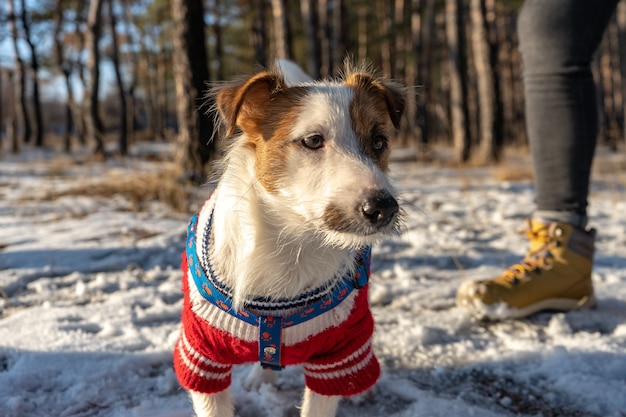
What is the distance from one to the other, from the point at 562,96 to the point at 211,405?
2164 millimetres

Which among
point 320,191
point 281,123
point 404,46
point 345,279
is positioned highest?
point 404,46

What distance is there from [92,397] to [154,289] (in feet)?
3.45

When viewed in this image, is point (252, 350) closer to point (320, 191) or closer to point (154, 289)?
point (320, 191)

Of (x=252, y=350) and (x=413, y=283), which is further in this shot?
(x=413, y=283)

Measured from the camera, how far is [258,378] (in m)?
1.87

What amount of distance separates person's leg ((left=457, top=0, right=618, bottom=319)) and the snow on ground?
0.13 m

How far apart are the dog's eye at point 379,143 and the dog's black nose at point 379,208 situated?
13.3 inches

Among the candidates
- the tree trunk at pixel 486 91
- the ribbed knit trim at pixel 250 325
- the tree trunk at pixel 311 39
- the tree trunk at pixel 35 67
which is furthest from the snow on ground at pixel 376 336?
the tree trunk at pixel 35 67

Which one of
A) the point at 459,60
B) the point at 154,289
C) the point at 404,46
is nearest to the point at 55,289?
the point at 154,289

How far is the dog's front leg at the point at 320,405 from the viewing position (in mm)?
1523

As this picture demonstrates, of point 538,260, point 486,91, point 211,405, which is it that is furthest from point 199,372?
point 486,91

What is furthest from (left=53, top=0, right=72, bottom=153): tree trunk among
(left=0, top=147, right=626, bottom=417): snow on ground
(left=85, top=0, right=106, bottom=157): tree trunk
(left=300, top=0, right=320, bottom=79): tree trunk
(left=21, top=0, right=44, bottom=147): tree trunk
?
(left=0, top=147, right=626, bottom=417): snow on ground

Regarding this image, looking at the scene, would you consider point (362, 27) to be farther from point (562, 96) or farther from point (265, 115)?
point (265, 115)

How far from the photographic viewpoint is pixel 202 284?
1.50 metres
